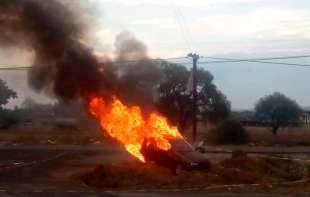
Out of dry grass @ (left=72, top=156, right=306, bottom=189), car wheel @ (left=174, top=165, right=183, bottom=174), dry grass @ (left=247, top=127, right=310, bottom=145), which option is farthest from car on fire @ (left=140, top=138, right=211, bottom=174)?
dry grass @ (left=247, top=127, right=310, bottom=145)

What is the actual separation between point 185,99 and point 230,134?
883 cm

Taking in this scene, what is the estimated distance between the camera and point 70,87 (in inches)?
1088

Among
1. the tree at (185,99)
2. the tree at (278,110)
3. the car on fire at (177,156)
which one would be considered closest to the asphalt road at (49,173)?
the car on fire at (177,156)

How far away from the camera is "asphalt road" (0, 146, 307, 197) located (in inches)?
734

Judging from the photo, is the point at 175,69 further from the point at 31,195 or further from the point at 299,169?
the point at 31,195

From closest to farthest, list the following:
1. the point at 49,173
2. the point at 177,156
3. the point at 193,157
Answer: the point at 193,157 < the point at 177,156 < the point at 49,173

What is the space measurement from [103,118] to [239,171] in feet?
25.3

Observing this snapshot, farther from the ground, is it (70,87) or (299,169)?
(70,87)

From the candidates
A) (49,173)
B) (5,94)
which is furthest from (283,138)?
(49,173)

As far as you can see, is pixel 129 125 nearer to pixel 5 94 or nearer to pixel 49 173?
pixel 49 173

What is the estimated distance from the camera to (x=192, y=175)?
2231cm

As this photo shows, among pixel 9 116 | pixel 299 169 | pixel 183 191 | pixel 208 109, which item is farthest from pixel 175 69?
pixel 183 191

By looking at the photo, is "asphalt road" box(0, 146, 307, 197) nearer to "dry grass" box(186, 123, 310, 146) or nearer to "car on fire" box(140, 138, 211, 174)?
"car on fire" box(140, 138, 211, 174)

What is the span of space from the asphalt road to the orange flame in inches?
105
